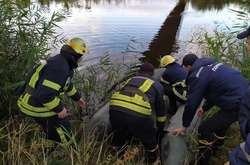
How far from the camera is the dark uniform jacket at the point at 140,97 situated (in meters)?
4.80

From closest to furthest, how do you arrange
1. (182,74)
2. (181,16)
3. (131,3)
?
(182,74) → (181,16) → (131,3)

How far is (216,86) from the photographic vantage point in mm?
4461

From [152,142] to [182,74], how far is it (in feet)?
7.46

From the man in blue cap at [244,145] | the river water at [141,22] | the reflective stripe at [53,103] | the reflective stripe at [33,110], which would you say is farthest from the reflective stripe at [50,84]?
the river water at [141,22]

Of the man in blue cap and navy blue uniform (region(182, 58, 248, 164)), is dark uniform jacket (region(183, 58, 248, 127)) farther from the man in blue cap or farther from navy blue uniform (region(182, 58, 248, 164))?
the man in blue cap

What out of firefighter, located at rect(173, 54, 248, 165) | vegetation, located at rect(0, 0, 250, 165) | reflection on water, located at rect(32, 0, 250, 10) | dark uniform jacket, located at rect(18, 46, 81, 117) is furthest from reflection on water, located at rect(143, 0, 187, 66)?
dark uniform jacket, located at rect(18, 46, 81, 117)

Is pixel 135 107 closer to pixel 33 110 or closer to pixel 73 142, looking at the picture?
pixel 73 142

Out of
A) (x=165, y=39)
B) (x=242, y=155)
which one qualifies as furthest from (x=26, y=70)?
(x=165, y=39)

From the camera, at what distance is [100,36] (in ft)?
44.0

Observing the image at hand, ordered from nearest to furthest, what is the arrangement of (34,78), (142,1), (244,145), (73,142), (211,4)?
(244,145)
(73,142)
(34,78)
(211,4)
(142,1)

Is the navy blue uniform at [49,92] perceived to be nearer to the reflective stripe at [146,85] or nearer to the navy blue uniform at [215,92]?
the reflective stripe at [146,85]

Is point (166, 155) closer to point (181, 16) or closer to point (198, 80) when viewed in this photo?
point (198, 80)

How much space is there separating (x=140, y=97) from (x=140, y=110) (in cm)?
17

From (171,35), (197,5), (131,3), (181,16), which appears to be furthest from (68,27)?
(197,5)
